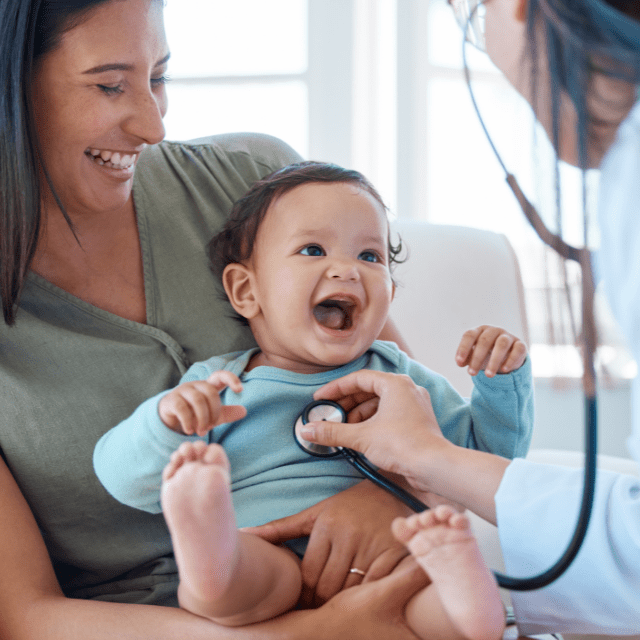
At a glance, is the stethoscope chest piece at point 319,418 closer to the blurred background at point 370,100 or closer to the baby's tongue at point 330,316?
the baby's tongue at point 330,316

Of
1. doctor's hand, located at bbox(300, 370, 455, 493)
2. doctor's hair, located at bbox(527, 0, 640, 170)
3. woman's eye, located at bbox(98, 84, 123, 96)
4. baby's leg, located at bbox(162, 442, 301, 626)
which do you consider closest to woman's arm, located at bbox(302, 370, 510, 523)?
doctor's hand, located at bbox(300, 370, 455, 493)

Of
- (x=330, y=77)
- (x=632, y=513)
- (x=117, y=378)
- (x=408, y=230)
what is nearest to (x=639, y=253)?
(x=632, y=513)

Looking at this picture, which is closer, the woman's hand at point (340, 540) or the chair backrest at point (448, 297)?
the woman's hand at point (340, 540)

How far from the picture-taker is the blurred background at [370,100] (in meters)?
2.84

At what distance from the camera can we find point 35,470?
3.42ft

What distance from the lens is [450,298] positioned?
1.67 m

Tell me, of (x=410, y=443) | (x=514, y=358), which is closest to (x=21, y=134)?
(x=410, y=443)

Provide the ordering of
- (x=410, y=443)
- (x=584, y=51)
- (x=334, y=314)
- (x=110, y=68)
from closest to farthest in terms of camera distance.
A: (x=584, y=51)
(x=410, y=443)
(x=110, y=68)
(x=334, y=314)

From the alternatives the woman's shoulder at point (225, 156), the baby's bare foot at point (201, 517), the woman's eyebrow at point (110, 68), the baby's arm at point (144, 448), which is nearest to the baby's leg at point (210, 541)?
the baby's bare foot at point (201, 517)

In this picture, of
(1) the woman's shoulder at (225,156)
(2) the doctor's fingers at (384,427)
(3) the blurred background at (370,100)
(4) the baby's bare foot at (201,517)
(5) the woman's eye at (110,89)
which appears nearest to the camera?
(4) the baby's bare foot at (201,517)

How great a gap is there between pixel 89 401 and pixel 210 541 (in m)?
0.44

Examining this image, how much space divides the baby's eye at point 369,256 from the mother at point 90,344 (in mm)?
285

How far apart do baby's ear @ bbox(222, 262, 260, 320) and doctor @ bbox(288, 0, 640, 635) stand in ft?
0.77

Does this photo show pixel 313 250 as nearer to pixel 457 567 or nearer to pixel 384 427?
pixel 384 427
